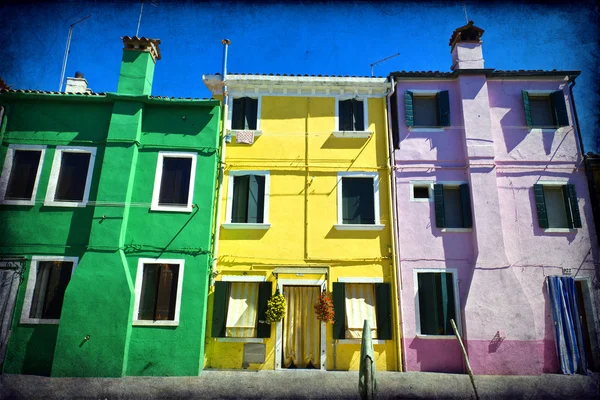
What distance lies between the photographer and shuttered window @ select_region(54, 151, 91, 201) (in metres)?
10.9

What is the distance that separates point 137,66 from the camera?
38.1 ft

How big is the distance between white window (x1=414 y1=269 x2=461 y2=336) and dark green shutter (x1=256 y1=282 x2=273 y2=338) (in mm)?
4185

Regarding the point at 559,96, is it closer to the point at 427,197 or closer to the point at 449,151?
the point at 449,151

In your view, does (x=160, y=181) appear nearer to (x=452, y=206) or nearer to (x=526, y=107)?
(x=452, y=206)

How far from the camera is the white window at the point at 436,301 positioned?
10.8 metres

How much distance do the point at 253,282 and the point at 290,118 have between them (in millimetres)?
5270

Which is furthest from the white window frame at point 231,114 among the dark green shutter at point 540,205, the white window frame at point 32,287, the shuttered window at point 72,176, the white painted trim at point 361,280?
the dark green shutter at point 540,205

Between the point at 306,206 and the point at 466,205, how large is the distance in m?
4.78

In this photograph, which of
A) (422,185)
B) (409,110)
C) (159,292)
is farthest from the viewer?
(409,110)

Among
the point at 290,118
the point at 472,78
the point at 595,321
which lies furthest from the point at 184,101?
the point at 595,321

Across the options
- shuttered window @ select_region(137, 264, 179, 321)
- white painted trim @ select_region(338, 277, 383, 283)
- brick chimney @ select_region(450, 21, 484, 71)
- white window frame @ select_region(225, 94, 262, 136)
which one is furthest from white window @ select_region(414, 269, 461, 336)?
shuttered window @ select_region(137, 264, 179, 321)

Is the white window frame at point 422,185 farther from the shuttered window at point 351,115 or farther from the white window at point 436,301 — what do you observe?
the shuttered window at point 351,115

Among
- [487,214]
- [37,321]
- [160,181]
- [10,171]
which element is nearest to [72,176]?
[10,171]

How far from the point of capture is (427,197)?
11914 mm
